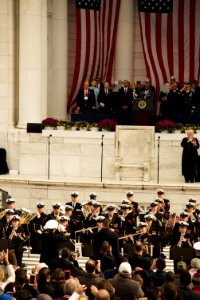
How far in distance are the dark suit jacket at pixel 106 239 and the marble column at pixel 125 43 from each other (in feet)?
76.4

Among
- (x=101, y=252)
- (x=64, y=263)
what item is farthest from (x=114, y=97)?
(x=64, y=263)

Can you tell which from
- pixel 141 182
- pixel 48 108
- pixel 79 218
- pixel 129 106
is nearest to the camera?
pixel 79 218

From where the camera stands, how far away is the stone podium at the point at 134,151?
2045 inches

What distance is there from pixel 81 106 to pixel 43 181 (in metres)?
6.06

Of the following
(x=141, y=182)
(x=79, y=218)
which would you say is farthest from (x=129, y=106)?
(x=79, y=218)

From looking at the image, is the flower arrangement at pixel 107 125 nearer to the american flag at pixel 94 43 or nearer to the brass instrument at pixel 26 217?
the american flag at pixel 94 43

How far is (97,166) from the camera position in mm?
53000

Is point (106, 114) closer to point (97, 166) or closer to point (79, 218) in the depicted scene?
point (97, 166)

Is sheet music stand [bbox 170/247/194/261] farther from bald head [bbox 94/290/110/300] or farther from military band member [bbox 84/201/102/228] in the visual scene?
bald head [bbox 94/290/110/300]

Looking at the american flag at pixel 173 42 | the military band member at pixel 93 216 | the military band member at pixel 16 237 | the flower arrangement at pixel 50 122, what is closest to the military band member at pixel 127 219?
the military band member at pixel 93 216

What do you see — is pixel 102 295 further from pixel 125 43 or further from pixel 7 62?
pixel 125 43

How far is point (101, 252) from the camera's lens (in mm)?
34062

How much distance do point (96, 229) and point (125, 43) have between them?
20072 mm

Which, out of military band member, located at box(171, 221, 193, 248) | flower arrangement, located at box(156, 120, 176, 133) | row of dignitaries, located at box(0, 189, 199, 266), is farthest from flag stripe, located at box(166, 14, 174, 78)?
military band member, located at box(171, 221, 193, 248)
